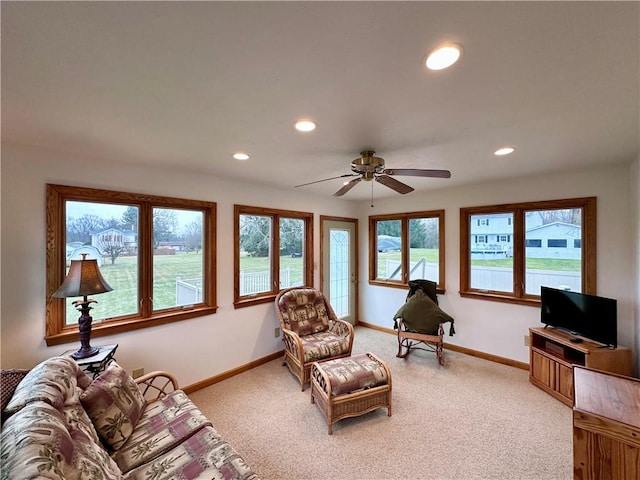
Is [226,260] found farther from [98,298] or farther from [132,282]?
[98,298]

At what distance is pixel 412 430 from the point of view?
2324 millimetres

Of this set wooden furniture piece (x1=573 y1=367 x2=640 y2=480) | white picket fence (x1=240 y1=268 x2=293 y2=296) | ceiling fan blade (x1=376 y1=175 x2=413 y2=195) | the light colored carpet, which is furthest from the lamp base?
wooden furniture piece (x1=573 y1=367 x2=640 y2=480)

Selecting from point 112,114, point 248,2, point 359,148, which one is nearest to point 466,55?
point 248,2

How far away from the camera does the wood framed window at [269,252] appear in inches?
142

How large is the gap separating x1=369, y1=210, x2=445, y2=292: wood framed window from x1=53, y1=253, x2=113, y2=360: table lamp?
4.09 m

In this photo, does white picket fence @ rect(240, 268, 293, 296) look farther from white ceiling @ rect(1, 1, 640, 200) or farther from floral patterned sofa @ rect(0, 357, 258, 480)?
white ceiling @ rect(1, 1, 640, 200)

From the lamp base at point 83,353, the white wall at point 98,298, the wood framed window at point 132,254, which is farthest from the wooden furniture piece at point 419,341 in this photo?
the lamp base at point 83,353

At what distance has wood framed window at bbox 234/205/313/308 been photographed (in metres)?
3.60

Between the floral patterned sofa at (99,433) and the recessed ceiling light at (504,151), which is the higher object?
the recessed ceiling light at (504,151)

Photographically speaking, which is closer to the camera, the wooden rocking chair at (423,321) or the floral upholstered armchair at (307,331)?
the floral upholstered armchair at (307,331)

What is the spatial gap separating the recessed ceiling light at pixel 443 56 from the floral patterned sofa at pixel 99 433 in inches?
85.9

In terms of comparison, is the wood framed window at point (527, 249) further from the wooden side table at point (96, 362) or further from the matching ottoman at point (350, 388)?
the wooden side table at point (96, 362)

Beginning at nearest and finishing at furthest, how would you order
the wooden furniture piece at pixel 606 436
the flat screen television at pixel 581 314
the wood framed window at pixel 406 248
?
1. the wooden furniture piece at pixel 606 436
2. the flat screen television at pixel 581 314
3. the wood framed window at pixel 406 248

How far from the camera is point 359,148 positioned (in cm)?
232
